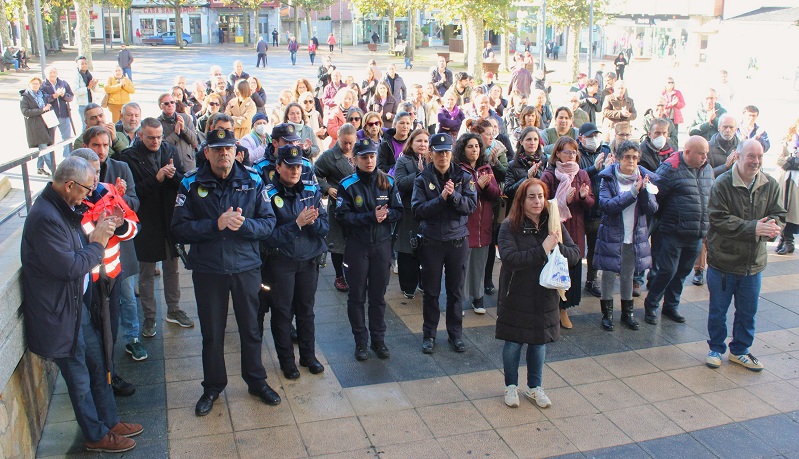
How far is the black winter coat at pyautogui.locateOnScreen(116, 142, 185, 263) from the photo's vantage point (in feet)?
20.6

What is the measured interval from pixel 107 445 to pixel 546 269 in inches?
126

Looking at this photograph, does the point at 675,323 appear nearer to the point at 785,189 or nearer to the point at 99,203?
the point at 785,189

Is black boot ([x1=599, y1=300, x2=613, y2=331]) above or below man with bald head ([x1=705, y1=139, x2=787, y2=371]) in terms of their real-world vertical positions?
below

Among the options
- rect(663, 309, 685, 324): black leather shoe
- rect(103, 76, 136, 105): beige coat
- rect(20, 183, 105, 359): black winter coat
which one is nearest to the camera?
rect(20, 183, 105, 359): black winter coat

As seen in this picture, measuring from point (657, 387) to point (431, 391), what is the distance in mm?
1863

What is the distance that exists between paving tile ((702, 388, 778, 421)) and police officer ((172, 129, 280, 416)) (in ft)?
11.9

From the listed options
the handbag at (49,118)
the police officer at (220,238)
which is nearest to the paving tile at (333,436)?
the police officer at (220,238)

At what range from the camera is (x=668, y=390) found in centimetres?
591

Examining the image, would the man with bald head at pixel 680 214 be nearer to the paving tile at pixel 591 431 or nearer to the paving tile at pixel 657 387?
the paving tile at pixel 657 387

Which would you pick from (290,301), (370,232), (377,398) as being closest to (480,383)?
(377,398)

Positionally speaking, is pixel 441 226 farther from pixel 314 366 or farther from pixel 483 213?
pixel 314 366

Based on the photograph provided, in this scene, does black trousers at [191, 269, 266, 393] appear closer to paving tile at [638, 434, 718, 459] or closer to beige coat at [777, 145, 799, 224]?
paving tile at [638, 434, 718, 459]

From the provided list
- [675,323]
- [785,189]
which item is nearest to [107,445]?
[675,323]

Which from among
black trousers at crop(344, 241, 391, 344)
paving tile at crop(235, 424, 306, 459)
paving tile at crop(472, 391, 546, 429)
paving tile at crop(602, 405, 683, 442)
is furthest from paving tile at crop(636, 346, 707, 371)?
paving tile at crop(235, 424, 306, 459)
